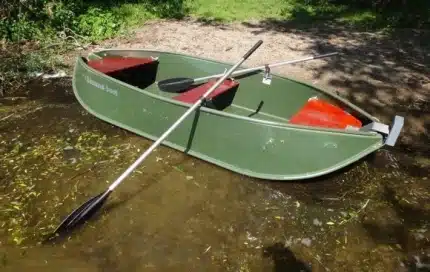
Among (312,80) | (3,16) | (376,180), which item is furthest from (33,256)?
(3,16)

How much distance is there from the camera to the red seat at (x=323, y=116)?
6121mm

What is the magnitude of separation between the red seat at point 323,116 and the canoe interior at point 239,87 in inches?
3.1

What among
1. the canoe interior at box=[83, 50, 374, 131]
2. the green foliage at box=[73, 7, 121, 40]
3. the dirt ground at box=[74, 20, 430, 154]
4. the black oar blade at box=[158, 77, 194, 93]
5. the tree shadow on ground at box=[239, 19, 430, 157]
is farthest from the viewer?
the green foliage at box=[73, 7, 121, 40]

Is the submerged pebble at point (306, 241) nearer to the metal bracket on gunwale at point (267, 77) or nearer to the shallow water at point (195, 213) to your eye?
the shallow water at point (195, 213)

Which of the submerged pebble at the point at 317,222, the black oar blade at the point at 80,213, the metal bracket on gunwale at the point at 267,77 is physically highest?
the metal bracket on gunwale at the point at 267,77

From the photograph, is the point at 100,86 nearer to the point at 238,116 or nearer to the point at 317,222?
the point at 238,116

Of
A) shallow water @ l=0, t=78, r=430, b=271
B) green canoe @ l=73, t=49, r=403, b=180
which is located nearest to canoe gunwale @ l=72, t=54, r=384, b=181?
green canoe @ l=73, t=49, r=403, b=180

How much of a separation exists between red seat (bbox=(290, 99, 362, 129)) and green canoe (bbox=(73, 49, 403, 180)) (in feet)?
0.05

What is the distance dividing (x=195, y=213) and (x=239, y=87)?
9.41 feet

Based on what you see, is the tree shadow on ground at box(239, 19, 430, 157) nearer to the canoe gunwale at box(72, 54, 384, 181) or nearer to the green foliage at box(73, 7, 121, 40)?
the canoe gunwale at box(72, 54, 384, 181)

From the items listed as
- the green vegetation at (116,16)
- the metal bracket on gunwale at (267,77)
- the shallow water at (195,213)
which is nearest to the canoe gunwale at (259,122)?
the shallow water at (195,213)

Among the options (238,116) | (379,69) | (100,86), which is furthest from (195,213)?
(379,69)

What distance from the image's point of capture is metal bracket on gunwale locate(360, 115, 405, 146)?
207 inches

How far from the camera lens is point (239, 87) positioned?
25.3 feet
